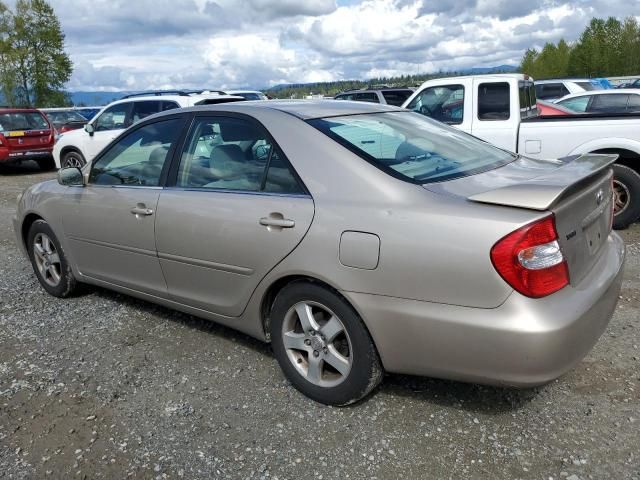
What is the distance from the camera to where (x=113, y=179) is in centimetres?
421

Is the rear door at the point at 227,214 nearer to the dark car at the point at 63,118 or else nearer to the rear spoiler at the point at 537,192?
the rear spoiler at the point at 537,192

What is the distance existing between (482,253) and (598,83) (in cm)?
2024

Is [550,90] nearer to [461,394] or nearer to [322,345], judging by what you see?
[461,394]

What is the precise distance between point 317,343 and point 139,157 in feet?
6.47

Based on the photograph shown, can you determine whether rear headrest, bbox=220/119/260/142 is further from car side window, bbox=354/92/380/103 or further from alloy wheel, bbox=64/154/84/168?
car side window, bbox=354/92/380/103

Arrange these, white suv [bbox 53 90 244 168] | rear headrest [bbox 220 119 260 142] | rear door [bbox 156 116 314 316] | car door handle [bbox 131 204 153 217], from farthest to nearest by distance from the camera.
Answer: white suv [bbox 53 90 244 168] → car door handle [bbox 131 204 153 217] → rear headrest [bbox 220 119 260 142] → rear door [bbox 156 116 314 316]

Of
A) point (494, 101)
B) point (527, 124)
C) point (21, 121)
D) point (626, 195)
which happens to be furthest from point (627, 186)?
point (21, 121)

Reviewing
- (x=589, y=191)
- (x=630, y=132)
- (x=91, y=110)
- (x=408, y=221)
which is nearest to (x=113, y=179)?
(x=408, y=221)

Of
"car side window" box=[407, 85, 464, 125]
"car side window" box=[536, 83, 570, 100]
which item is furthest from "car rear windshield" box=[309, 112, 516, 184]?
"car side window" box=[536, 83, 570, 100]

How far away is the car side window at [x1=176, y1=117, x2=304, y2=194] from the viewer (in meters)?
3.23

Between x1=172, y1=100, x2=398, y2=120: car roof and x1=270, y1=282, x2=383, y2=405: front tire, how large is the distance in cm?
104

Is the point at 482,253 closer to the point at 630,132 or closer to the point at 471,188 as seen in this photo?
Answer: the point at 471,188

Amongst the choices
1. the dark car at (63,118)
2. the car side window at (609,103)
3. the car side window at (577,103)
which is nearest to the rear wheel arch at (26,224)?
the car side window at (577,103)

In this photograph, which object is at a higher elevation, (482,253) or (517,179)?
(517,179)
